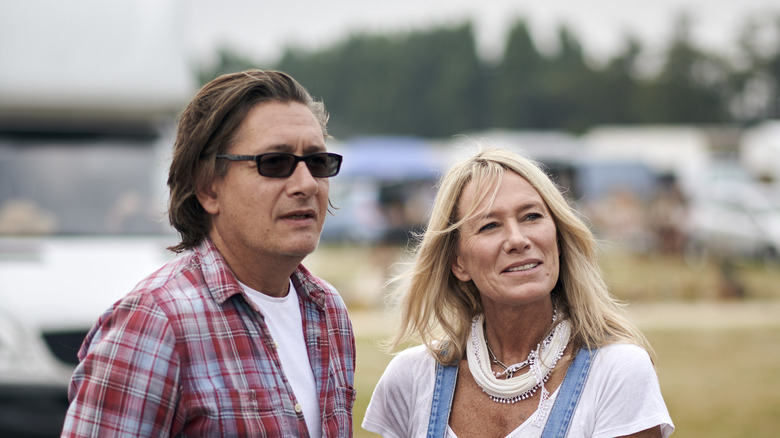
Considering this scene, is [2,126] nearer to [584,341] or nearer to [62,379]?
[62,379]

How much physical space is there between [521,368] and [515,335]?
119 millimetres

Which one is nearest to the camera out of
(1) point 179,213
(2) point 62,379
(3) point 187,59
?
(1) point 179,213

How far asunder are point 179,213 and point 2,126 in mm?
4977

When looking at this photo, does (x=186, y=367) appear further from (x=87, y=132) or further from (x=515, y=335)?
(x=87, y=132)

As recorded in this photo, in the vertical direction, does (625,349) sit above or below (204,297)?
below

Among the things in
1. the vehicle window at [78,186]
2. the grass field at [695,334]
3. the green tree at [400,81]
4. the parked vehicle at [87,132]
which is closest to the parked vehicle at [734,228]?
the grass field at [695,334]

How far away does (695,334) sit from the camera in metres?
11.9

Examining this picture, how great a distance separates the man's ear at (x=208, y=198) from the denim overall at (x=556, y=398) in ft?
3.16

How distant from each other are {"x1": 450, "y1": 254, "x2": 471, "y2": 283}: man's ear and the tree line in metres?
84.0

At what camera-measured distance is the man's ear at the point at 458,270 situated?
2.89 metres

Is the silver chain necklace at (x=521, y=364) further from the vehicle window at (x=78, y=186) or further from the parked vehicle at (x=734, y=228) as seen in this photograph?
the parked vehicle at (x=734, y=228)

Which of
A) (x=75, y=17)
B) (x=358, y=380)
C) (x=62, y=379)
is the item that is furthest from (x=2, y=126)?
(x=358, y=380)

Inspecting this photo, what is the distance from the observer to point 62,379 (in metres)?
5.26

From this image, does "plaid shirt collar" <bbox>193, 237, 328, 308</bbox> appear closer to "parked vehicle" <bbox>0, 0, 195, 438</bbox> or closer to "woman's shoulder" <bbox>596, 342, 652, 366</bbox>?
"woman's shoulder" <bbox>596, 342, 652, 366</bbox>
